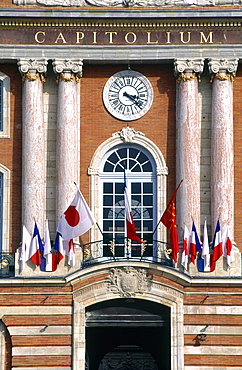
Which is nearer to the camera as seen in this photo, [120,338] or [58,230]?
[58,230]

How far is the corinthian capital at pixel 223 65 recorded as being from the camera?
40812mm

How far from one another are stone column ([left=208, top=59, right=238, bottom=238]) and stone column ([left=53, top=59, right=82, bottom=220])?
471cm

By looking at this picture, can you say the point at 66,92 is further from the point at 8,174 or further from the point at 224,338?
the point at 224,338

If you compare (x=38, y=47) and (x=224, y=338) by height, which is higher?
(x=38, y=47)

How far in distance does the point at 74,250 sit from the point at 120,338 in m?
5.21

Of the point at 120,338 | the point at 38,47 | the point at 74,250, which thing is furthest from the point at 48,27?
the point at 120,338

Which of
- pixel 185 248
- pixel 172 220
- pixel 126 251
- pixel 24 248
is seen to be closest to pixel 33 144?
pixel 24 248

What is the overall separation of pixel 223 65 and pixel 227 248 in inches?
252

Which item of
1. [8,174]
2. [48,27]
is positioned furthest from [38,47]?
[8,174]

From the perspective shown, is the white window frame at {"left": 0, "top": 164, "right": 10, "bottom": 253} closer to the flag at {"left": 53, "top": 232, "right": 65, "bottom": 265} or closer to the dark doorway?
the flag at {"left": 53, "top": 232, "right": 65, "bottom": 265}

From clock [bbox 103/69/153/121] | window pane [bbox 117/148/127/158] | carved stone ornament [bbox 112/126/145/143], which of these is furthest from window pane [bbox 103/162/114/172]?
clock [bbox 103/69/153/121]

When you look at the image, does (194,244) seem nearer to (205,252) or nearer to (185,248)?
(185,248)

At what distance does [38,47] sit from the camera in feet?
134

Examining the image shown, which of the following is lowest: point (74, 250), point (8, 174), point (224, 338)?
point (224, 338)
